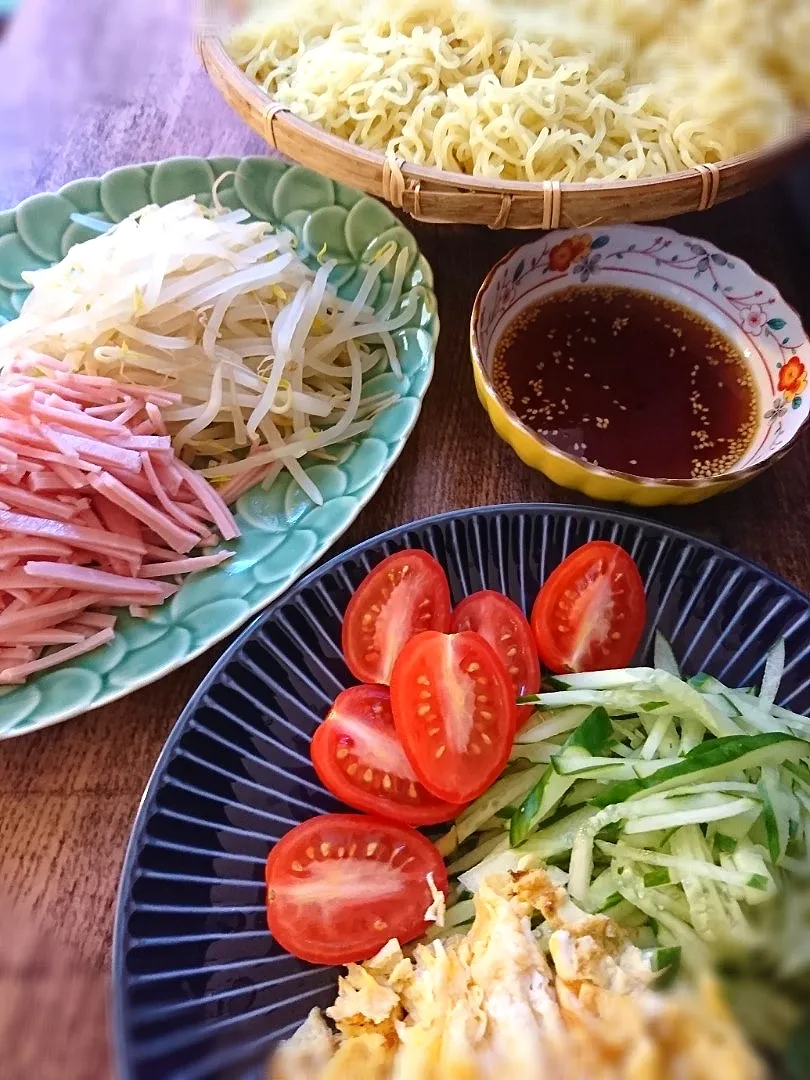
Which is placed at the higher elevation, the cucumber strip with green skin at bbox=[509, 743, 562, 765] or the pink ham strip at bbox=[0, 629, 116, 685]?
the cucumber strip with green skin at bbox=[509, 743, 562, 765]

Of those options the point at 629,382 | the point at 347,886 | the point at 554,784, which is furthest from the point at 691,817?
the point at 629,382

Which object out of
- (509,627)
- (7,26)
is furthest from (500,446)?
(7,26)

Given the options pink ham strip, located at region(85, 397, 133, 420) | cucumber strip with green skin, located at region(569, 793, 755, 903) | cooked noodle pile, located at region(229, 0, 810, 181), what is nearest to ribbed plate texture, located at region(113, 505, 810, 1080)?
cucumber strip with green skin, located at region(569, 793, 755, 903)

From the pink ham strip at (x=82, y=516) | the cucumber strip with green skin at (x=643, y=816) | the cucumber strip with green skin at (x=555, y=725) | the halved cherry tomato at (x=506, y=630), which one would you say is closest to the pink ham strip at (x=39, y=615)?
the pink ham strip at (x=82, y=516)

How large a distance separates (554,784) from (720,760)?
0.62 feet

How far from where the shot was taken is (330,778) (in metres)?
0.98

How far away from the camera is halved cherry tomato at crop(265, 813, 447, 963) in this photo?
893 millimetres

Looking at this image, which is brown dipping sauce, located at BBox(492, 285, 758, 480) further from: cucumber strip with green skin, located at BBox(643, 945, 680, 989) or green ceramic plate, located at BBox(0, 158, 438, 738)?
cucumber strip with green skin, located at BBox(643, 945, 680, 989)

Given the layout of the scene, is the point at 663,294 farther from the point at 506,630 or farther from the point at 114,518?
the point at 114,518

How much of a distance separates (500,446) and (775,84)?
2.22 feet

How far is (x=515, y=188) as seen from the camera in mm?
1278

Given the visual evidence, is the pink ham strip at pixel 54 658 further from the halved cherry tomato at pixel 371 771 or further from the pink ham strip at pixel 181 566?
the halved cherry tomato at pixel 371 771

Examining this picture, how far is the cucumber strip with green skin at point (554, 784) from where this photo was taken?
95cm

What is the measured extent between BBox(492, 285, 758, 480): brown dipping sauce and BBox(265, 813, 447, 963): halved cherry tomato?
0.68 metres
